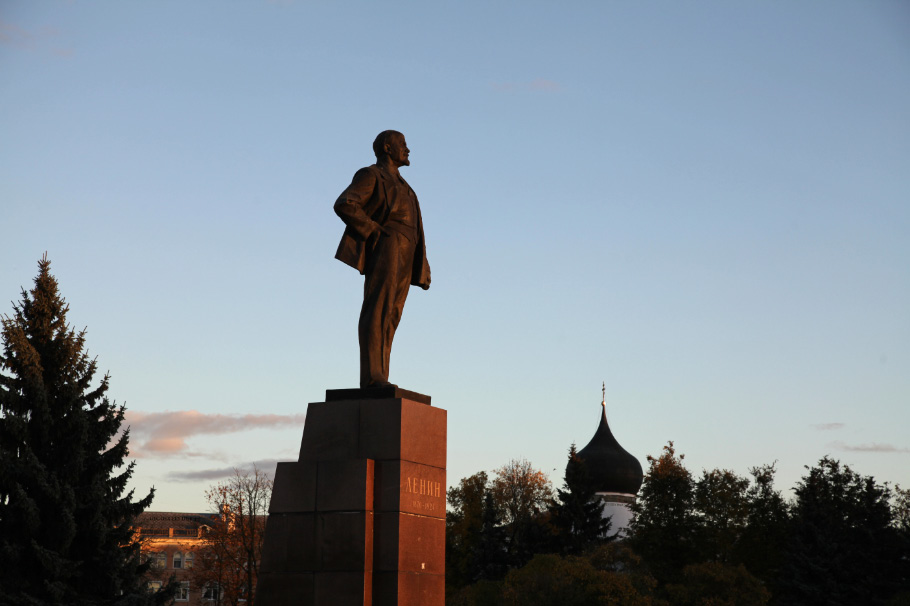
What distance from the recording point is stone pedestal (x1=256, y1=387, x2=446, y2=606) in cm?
1254

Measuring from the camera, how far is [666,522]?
51469mm

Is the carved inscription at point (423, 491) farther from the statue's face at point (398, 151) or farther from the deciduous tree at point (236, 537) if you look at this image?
the deciduous tree at point (236, 537)

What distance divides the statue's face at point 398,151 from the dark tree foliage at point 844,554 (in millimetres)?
32455

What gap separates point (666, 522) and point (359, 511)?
134ft

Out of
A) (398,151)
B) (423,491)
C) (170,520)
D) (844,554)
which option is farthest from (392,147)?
(170,520)

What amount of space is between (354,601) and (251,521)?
38276 millimetres

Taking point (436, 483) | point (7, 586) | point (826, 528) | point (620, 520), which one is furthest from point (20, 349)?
point (620, 520)

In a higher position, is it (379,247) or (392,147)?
(392,147)

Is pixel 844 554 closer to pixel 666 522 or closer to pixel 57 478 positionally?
pixel 666 522

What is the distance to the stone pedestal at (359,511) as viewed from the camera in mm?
12539

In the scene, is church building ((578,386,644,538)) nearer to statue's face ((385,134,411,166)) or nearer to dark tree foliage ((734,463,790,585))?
dark tree foliage ((734,463,790,585))

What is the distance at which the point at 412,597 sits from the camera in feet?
41.7

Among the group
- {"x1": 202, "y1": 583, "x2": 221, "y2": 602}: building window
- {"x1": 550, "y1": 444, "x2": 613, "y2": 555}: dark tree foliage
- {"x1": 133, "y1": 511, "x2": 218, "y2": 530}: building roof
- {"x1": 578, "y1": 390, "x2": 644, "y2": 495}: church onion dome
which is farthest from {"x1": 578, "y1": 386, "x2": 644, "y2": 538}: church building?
{"x1": 133, "y1": 511, "x2": 218, "y2": 530}: building roof

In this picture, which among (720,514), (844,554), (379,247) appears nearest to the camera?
(379,247)
